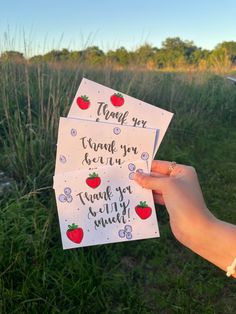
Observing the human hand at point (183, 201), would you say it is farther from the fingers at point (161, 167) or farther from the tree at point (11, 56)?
the tree at point (11, 56)

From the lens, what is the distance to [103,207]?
1.45 metres

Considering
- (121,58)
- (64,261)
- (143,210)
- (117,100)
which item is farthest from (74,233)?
(121,58)

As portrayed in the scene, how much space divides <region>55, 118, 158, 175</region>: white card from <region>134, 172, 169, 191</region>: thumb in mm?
42

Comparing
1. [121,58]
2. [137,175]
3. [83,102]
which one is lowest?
[121,58]

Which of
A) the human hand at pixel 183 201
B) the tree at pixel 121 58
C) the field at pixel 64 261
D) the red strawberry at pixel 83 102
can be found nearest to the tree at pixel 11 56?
the field at pixel 64 261

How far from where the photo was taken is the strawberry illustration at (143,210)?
1.42 meters

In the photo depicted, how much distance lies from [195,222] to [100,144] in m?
0.40

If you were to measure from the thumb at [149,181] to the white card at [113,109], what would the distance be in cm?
10

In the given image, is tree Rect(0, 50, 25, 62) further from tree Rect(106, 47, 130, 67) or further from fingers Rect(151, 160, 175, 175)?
fingers Rect(151, 160, 175, 175)

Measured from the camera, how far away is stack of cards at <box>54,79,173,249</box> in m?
1.40

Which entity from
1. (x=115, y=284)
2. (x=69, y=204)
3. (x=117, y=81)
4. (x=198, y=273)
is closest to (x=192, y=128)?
(x=117, y=81)

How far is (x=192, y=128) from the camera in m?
6.57

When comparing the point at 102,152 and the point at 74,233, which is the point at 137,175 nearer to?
the point at 102,152

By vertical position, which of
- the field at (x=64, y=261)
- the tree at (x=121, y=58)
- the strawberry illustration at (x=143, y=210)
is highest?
the strawberry illustration at (x=143, y=210)
